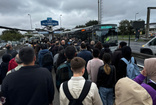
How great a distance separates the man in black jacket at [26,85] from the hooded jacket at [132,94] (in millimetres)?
1170

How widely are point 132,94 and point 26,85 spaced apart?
1.48 m

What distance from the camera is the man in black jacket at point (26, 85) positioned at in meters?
1.56

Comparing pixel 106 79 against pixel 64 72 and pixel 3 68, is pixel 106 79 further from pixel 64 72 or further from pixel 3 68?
pixel 3 68

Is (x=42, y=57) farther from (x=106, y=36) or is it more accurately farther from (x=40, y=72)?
(x=106, y=36)

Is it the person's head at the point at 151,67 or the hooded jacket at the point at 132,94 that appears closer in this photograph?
the hooded jacket at the point at 132,94

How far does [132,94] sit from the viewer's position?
128 centimetres

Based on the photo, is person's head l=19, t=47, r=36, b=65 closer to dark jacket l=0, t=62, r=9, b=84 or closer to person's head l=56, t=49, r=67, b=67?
person's head l=56, t=49, r=67, b=67

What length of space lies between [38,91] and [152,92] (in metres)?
1.68

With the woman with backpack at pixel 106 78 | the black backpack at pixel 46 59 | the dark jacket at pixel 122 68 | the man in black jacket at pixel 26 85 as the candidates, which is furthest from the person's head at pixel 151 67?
the black backpack at pixel 46 59

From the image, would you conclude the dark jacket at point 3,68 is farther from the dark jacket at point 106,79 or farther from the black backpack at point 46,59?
the dark jacket at point 106,79

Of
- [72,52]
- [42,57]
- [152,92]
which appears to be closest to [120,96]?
[152,92]

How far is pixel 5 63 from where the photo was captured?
3666 mm

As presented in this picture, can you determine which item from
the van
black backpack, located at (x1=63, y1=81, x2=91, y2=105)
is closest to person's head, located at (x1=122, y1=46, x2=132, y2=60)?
black backpack, located at (x1=63, y1=81, x2=91, y2=105)

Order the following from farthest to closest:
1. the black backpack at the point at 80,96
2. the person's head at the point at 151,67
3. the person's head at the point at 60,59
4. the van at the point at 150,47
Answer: the van at the point at 150,47 < the person's head at the point at 60,59 < the person's head at the point at 151,67 < the black backpack at the point at 80,96
